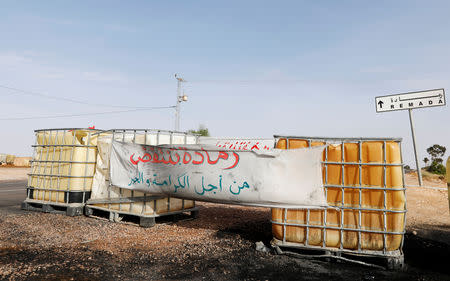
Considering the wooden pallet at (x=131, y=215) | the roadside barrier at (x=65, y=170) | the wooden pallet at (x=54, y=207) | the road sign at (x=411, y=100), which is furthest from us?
the road sign at (x=411, y=100)

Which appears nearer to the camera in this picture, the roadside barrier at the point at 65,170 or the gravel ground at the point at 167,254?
the gravel ground at the point at 167,254

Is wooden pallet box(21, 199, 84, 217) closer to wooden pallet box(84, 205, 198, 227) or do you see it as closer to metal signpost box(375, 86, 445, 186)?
wooden pallet box(84, 205, 198, 227)

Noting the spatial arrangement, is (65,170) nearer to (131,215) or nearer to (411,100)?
(131,215)

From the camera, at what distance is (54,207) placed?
9.65 m

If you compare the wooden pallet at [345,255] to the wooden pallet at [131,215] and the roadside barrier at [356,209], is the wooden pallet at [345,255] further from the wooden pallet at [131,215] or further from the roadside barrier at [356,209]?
the wooden pallet at [131,215]

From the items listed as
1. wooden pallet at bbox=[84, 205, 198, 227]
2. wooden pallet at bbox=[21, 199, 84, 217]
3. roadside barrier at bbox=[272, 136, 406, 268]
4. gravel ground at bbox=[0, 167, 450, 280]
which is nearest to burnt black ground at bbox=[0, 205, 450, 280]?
gravel ground at bbox=[0, 167, 450, 280]

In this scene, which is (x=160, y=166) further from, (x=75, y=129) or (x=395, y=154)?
(x=395, y=154)

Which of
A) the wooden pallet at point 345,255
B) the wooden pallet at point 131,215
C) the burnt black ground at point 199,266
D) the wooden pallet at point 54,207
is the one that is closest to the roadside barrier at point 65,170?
the wooden pallet at point 54,207

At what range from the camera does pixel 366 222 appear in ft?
17.9

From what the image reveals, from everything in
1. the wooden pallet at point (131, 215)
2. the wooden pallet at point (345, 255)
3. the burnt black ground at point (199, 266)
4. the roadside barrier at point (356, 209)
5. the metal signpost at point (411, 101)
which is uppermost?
the metal signpost at point (411, 101)

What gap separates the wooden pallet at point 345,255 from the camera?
17.5ft

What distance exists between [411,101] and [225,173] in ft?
47.6

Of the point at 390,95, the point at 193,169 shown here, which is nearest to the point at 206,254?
the point at 193,169

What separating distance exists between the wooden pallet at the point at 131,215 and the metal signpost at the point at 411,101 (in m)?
13.3
